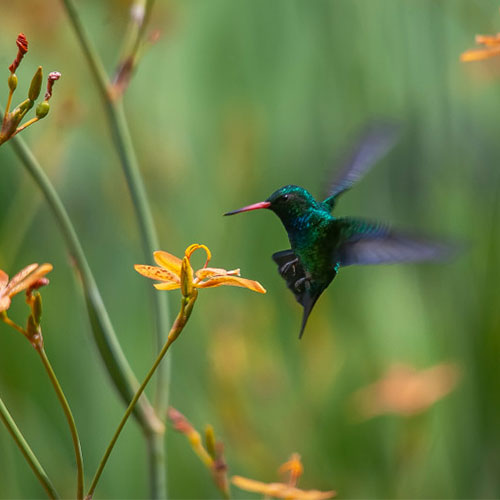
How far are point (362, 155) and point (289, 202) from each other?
5.7 inches

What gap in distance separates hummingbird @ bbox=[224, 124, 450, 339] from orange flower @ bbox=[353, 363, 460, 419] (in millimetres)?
639

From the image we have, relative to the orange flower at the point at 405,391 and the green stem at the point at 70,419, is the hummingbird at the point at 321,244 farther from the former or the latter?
the orange flower at the point at 405,391

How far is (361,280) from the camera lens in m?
1.66

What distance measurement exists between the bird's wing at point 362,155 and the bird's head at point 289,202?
105 millimetres

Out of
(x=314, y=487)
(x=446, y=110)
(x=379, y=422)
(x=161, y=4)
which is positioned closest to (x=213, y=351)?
(x=314, y=487)

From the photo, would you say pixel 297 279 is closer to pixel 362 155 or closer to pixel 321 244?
pixel 321 244

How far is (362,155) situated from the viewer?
644mm

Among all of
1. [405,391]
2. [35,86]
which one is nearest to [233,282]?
[35,86]

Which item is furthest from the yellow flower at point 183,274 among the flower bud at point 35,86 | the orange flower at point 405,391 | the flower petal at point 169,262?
the orange flower at point 405,391

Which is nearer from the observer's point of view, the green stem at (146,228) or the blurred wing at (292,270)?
the blurred wing at (292,270)

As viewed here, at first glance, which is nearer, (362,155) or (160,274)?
(160,274)

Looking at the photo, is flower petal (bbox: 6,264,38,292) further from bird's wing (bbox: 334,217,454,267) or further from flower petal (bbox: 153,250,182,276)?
bird's wing (bbox: 334,217,454,267)

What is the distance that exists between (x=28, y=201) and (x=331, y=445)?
0.61 metres

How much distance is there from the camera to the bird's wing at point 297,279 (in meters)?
0.53
